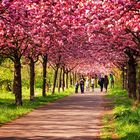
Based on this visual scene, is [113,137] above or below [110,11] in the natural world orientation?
below

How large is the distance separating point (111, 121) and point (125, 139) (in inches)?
229

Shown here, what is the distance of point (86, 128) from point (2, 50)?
1183cm

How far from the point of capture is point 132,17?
741 inches

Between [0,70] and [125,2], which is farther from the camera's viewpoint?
[0,70]

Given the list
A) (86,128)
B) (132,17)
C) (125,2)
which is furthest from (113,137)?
(132,17)

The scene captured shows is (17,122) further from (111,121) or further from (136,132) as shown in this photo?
(136,132)

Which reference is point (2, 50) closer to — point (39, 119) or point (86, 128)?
point (39, 119)

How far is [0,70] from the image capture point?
4578 cm

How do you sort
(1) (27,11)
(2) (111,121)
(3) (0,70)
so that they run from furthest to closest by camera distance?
(3) (0,70) → (2) (111,121) → (1) (27,11)

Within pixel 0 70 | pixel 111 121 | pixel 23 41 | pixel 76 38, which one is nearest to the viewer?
pixel 111 121

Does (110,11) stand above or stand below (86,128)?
above

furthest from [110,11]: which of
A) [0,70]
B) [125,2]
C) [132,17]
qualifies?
[0,70]

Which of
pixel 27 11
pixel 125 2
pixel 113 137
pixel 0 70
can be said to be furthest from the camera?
pixel 0 70

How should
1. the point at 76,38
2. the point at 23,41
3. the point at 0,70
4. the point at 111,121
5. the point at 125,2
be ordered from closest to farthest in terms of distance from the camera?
the point at 125,2, the point at 111,121, the point at 23,41, the point at 76,38, the point at 0,70
